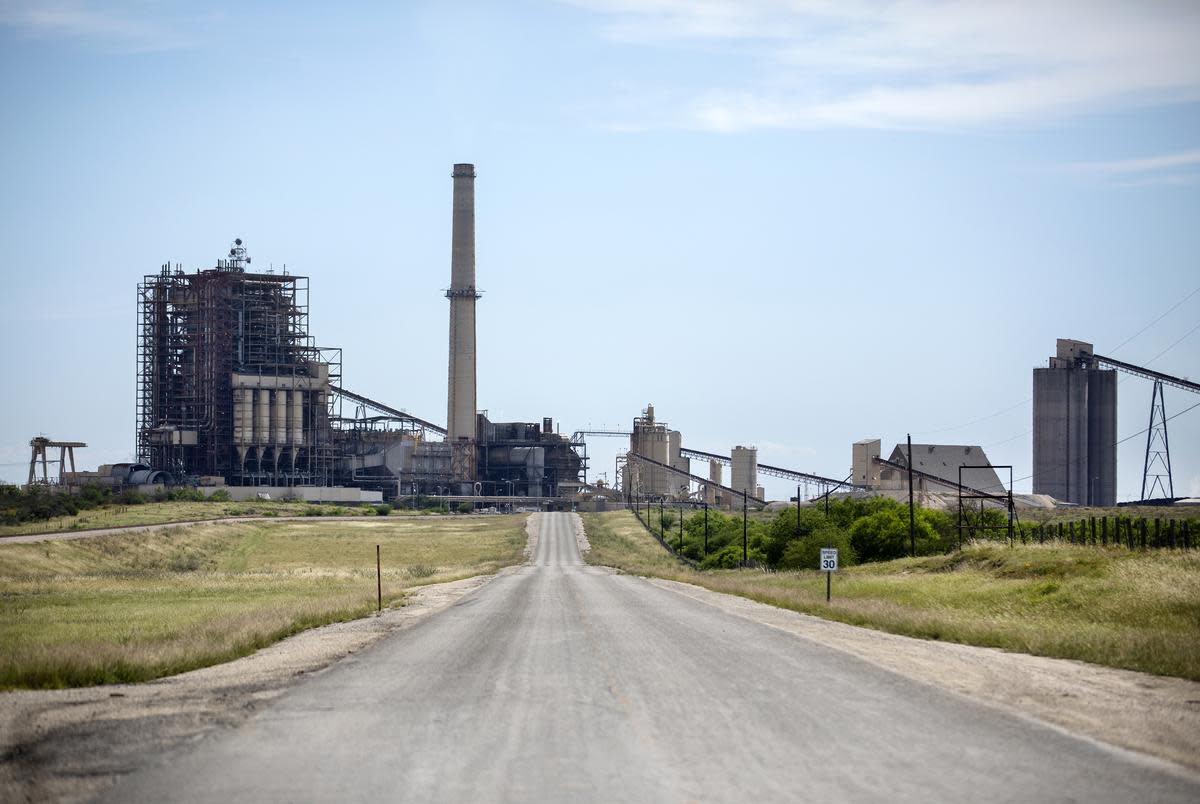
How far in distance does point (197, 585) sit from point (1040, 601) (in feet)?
129

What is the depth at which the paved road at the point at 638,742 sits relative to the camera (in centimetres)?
1148

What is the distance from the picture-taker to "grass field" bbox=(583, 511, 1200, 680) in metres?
24.1

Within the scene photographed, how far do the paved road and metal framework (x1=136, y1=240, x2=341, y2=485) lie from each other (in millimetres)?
122749

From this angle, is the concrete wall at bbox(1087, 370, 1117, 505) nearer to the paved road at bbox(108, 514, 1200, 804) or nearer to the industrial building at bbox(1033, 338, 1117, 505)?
the industrial building at bbox(1033, 338, 1117, 505)

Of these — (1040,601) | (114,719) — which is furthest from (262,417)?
(114,719)

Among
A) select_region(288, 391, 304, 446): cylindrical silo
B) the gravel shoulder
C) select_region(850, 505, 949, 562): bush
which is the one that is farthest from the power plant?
the gravel shoulder

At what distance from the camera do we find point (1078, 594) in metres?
33.9

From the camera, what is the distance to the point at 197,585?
58.0 m

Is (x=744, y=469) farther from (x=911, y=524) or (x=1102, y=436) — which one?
(x=911, y=524)

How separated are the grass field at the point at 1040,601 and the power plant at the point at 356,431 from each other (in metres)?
77.7

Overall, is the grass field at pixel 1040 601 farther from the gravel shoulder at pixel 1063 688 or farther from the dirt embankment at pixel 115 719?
the dirt embankment at pixel 115 719

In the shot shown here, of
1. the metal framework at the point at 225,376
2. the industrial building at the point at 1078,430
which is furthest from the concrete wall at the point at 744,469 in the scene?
the metal framework at the point at 225,376

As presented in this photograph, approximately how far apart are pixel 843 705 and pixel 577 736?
4359 millimetres

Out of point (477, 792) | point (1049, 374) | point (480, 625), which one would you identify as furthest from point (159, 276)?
point (477, 792)
